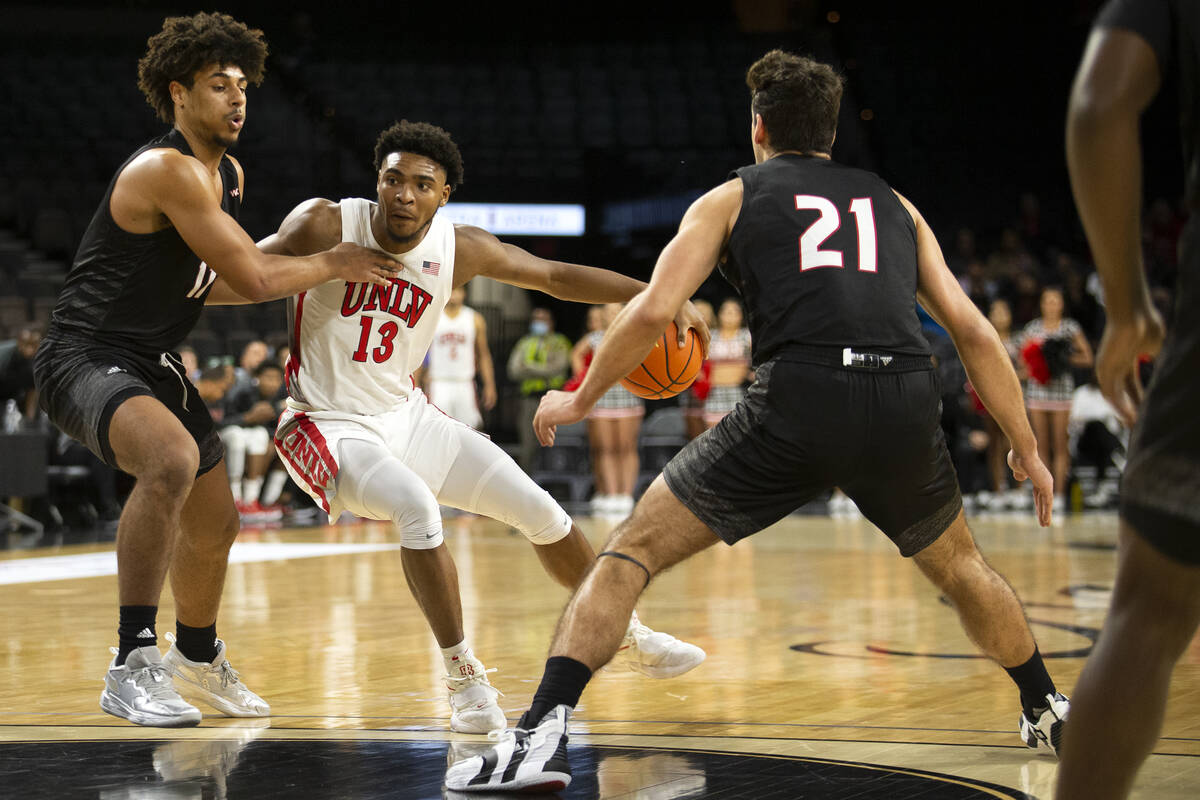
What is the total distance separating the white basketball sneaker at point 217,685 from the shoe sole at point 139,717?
19 centimetres

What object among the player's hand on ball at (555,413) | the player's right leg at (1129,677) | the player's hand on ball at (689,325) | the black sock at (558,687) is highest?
the player's hand on ball at (689,325)

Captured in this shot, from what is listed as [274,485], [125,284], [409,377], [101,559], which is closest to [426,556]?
[409,377]

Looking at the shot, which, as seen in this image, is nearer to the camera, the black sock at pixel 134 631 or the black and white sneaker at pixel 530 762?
the black and white sneaker at pixel 530 762

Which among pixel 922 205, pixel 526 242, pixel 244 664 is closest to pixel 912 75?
pixel 922 205

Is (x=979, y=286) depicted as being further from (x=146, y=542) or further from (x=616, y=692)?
(x=146, y=542)

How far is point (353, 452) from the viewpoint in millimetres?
3809

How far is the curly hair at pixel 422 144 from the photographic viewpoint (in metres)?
3.98

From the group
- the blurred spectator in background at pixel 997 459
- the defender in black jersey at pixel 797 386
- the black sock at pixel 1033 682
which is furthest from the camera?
the blurred spectator in background at pixel 997 459

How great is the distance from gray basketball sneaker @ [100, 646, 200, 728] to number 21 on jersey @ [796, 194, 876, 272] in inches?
78.5

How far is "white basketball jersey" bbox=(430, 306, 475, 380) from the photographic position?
1172cm

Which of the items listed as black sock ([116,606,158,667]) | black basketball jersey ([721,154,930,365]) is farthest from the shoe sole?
black basketball jersey ([721,154,930,365])

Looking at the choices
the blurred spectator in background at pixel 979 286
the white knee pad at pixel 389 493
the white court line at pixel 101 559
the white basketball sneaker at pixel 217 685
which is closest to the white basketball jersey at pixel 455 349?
the white court line at pixel 101 559

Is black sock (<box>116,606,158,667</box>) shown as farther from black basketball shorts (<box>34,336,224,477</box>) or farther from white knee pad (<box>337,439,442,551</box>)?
white knee pad (<box>337,439,442,551</box>)

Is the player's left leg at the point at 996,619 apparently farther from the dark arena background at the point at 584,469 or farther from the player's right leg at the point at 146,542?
the player's right leg at the point at 146,542
